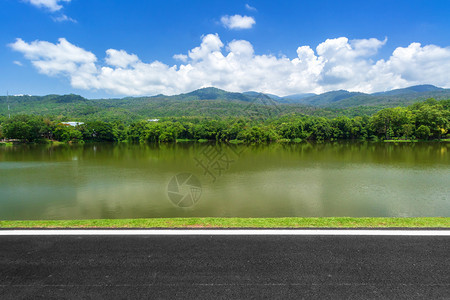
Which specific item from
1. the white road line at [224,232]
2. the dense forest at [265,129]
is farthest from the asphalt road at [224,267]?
the dense forest at [265,129]

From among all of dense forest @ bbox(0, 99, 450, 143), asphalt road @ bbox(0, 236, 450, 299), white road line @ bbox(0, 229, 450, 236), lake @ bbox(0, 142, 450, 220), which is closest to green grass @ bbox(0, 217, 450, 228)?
white road line @ bbox(0, 229, 450, 236)

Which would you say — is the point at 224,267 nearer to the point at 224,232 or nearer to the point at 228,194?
the point at 224,232

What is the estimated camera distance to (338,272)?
395cm

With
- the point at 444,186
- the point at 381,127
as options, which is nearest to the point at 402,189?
the point at 444,186

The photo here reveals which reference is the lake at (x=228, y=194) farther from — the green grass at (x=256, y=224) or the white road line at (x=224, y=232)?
the white road line at (x=224, y=232)

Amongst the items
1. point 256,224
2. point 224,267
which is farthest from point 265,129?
point 224,267

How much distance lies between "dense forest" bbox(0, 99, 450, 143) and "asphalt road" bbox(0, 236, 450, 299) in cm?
5680

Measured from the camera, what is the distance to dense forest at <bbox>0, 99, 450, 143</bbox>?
6569 centimetres

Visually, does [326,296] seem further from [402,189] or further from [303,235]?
[402,189]

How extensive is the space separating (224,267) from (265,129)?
235 feet

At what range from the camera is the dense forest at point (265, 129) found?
6569cm

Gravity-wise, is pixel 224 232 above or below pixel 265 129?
below

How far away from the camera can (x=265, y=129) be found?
7431cm

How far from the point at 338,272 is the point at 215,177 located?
51.8ft
